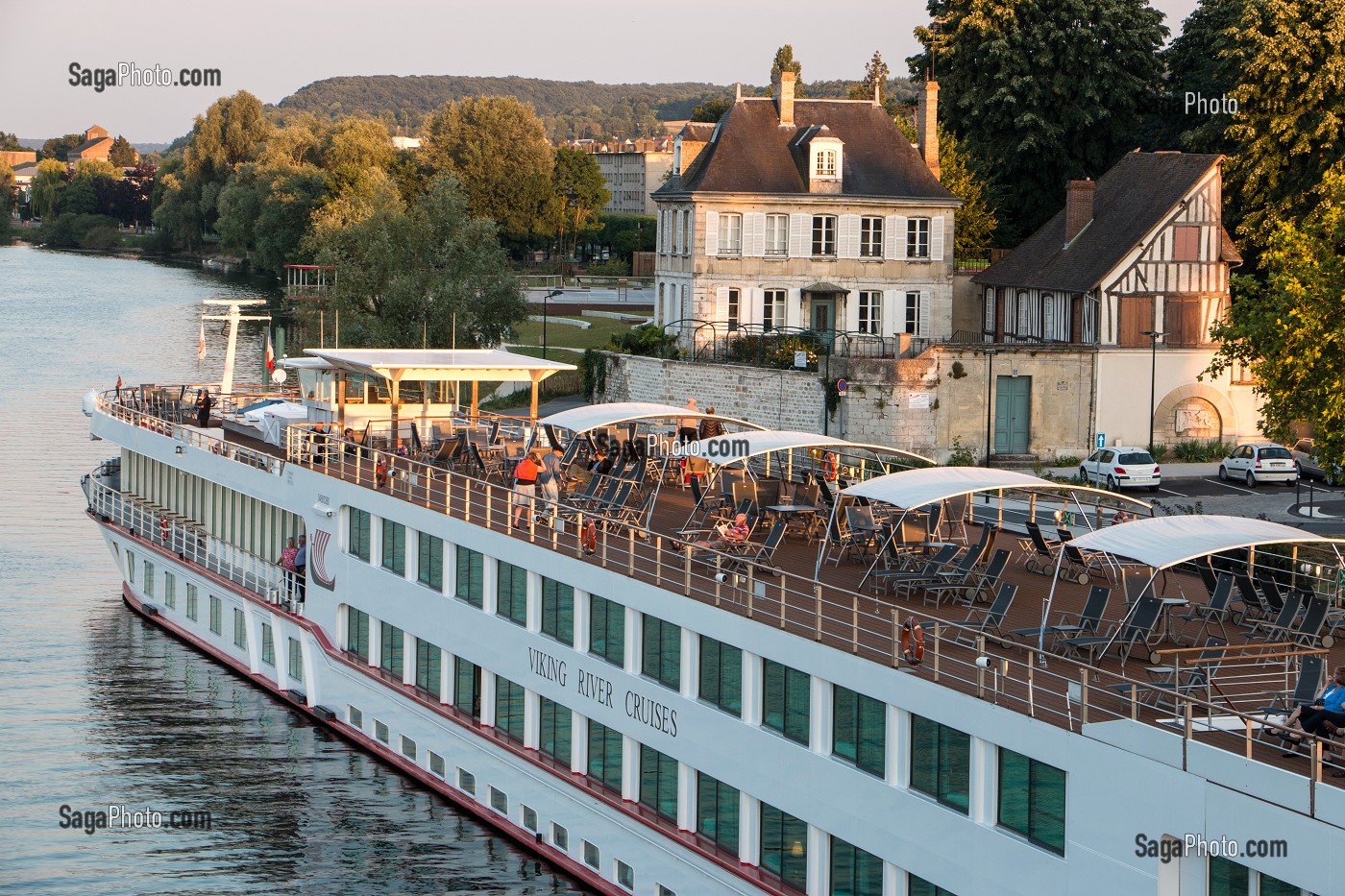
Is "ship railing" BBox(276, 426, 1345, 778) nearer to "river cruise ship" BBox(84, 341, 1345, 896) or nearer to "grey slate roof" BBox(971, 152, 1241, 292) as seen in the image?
"river cruise ship" BBox(84, 341, 1345, 896)

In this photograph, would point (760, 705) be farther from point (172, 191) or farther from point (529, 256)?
point (172, 191)

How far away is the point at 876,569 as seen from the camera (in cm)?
2116

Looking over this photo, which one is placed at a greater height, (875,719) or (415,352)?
(415,352)

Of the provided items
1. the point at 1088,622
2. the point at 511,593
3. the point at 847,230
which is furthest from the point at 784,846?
the point at 847,230

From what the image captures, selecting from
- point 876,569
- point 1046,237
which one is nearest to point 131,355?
point 1046,237

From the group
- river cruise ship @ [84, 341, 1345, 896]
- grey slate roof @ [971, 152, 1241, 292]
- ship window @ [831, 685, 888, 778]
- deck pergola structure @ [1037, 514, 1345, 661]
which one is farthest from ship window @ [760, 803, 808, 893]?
grey slate roof @ [971, 152, 1241, 292]

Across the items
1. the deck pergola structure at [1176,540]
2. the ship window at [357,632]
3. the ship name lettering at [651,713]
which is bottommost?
the ship window at [357,632]

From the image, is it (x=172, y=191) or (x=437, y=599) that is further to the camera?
(x=172, y=191)

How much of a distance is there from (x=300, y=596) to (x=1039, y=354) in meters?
25.7

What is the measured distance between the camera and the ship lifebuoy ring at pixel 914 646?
16.5m

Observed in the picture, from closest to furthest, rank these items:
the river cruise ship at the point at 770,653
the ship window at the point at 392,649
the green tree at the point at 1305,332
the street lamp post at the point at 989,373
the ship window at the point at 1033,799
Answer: the river cruise ship at the point at 770,653 → the ship window at the point at 1033,799 → the ship window at the point at 392,649 → the green tree at the point at 1305,332 → the street lamp post at the point at 989,373

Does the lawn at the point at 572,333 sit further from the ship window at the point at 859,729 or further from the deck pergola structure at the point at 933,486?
the ship window at the point at 859,729

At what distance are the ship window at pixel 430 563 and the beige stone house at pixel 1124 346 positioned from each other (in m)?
25.1

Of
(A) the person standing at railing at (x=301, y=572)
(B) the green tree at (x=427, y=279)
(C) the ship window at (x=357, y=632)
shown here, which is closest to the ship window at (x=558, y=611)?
(C) the ship window at (x=357, y=632)
